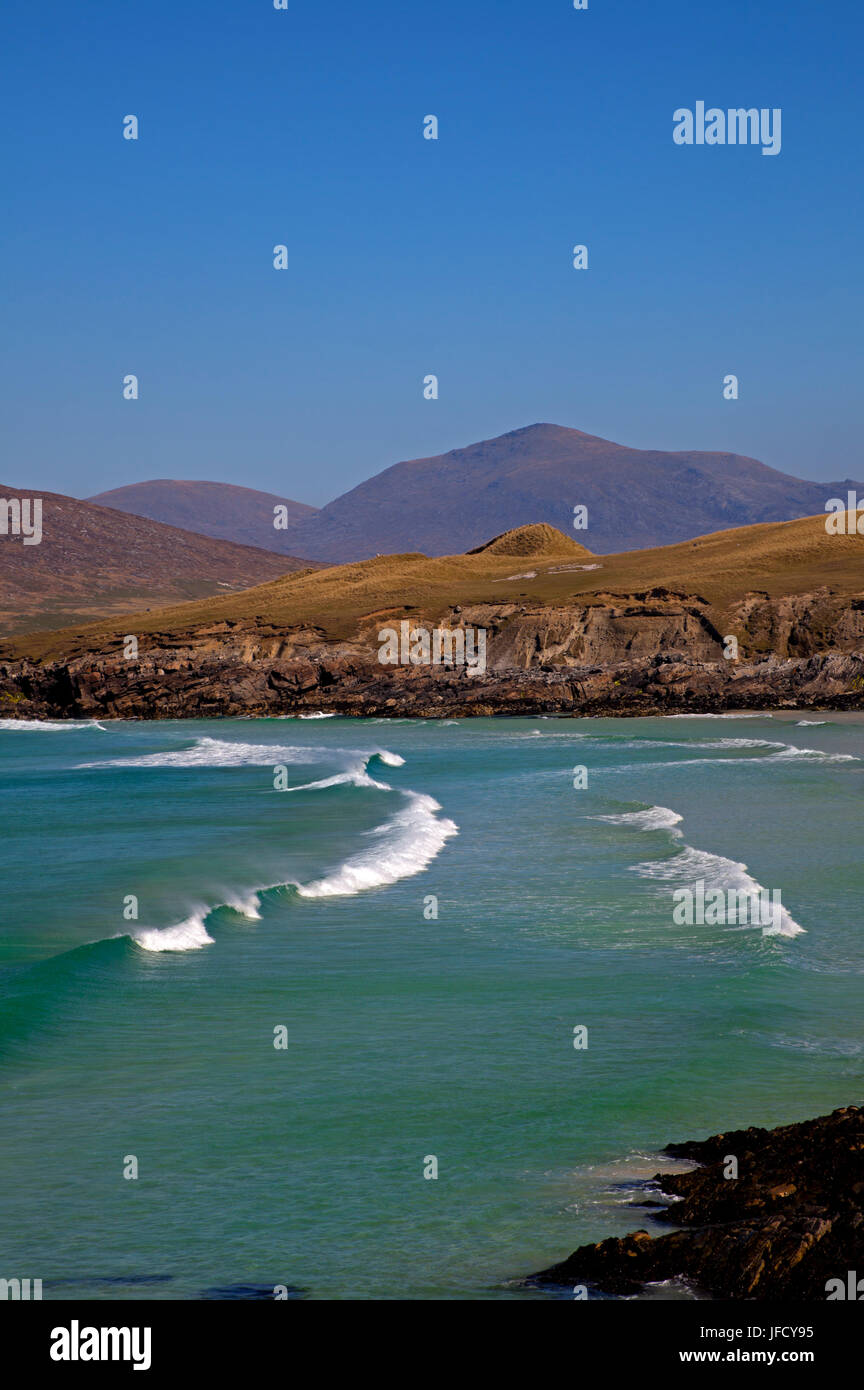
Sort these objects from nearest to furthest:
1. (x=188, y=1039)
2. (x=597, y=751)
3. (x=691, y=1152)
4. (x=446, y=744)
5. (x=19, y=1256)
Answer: (x=19, y=1256)
(x=691, y=1152)
(x=188, y=1039)
(x=597, y=751)
(x=446, y=744)

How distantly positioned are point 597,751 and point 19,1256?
40773 millimetres

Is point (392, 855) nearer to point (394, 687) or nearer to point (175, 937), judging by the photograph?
point (175, 937)

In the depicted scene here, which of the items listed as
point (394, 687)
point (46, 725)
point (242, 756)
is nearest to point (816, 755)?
point (242, 756)

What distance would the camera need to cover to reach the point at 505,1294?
7.03m

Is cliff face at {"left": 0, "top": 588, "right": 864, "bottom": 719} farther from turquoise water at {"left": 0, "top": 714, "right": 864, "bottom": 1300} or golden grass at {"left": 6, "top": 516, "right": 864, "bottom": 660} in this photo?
turquoise water at {"left": 0, "top": 714, "right": 864, "bottom": 1300}

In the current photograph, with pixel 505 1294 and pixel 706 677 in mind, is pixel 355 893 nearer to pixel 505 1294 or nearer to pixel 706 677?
pixel 505 1294

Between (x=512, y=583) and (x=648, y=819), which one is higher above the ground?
(x=512, y=583)

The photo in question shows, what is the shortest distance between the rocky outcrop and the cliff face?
5932 centimetres

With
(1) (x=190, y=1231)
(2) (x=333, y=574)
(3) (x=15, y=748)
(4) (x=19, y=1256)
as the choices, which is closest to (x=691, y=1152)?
(1) (x=190, y=1231)

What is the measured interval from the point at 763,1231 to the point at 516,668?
72211 mm

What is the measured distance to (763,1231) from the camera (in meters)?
7.00

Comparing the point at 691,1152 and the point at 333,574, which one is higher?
the point at 333,574

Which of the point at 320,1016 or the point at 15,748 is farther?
the point at 15,748

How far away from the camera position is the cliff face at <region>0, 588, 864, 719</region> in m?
70.5
